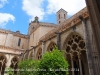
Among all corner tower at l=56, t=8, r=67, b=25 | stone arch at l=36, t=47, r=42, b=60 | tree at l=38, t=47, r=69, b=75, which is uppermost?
corner tower at l=56, t=8, r=67, b=25

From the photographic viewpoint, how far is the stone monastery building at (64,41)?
844 cm

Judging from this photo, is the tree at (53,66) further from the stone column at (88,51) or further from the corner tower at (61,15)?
the corner tower at (61,15)

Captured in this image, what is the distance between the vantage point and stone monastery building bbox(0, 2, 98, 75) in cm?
844

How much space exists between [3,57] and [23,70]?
1061cm

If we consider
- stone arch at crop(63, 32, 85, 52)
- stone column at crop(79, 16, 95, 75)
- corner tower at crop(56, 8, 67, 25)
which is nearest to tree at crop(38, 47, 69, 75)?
stone column at crop(79, 16, 95, 75)

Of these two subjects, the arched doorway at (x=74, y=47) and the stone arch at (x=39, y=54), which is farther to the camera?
the stone arch at (x=39, y=54)

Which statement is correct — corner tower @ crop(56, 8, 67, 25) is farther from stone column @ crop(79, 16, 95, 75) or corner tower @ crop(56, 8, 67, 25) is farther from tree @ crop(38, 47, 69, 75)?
tree @ crop(38, 47, 69, 75)

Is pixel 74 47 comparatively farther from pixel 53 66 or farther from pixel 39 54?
pixel 39 54

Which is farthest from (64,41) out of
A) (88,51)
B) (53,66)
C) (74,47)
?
(53,66)

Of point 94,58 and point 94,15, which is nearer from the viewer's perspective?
point 94,15

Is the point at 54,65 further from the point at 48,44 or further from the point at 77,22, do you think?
the point at 48,44

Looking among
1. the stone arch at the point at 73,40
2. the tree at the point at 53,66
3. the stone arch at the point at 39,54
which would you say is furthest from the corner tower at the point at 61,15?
the tree at the point at 53,66

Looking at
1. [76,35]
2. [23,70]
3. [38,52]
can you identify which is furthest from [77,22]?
[38,52]

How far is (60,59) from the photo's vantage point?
24.2 feet
